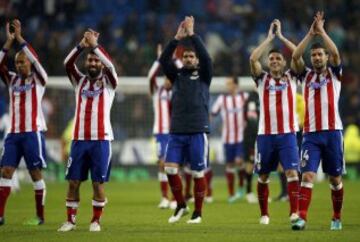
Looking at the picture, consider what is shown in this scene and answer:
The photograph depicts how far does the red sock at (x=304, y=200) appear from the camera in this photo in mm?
13198

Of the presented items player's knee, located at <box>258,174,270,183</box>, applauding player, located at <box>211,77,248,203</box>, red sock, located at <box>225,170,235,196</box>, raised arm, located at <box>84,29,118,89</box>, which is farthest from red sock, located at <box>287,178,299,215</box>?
applauding player, located at <box>211,77,248,203</box>

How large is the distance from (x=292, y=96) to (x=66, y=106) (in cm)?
1498

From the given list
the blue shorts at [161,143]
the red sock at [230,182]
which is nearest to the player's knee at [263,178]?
the blue shorts at [161,143]

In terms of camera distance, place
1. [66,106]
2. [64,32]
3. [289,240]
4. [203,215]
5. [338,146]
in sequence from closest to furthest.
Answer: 1. [289,240]
2. [338,146]
3. [203,215]
4. [66,106]
5. [64,32]

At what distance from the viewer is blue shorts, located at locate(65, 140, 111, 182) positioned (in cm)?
1330

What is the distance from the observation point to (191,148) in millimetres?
14812

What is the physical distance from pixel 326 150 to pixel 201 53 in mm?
2419

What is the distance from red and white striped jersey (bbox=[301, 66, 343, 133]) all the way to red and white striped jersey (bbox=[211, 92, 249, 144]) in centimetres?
774

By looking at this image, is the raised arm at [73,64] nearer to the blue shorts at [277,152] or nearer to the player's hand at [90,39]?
the player's hand at [90,39]

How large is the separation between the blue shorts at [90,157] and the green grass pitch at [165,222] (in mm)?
737

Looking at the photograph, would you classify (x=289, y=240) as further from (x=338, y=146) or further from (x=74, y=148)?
(x=74, y=148)

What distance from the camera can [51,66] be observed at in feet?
96.6

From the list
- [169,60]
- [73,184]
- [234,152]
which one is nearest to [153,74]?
[169,60]

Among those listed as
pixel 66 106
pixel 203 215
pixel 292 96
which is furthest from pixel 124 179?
pixel 292 96
